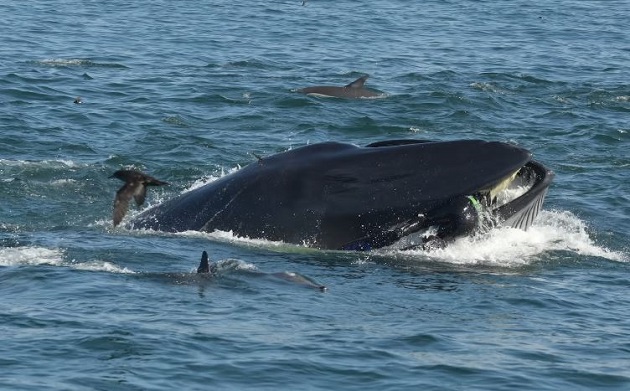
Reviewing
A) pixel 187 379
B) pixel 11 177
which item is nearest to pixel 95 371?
pixel 187 379

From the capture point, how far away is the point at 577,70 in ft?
117

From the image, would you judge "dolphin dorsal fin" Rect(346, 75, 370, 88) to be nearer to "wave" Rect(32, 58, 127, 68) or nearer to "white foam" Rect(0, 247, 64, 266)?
"wave" Rect(32, 58, 127, 68)

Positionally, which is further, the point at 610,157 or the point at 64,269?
the point at 610,157

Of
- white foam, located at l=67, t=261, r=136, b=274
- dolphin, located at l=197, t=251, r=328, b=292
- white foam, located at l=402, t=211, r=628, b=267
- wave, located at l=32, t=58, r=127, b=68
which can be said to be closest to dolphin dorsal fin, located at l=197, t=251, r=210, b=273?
dolphin, located at l=197, t=251, r=328, b=292

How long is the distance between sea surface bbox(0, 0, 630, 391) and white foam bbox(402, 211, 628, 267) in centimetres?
4

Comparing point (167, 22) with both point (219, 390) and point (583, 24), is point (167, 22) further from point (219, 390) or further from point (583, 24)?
point (219, 390)

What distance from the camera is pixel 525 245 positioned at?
17266mm

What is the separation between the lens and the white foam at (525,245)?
15.7m

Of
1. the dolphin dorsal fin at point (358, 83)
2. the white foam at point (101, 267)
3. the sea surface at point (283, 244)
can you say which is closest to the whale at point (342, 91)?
the dolphin dorsal fin at point (358, 83)

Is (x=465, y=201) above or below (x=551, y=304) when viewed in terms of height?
above

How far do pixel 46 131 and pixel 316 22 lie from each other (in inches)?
762

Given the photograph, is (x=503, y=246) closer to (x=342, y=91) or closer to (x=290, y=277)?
(x=290, y=277)

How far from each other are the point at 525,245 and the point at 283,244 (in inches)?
130

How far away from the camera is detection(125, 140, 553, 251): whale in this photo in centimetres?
1487
